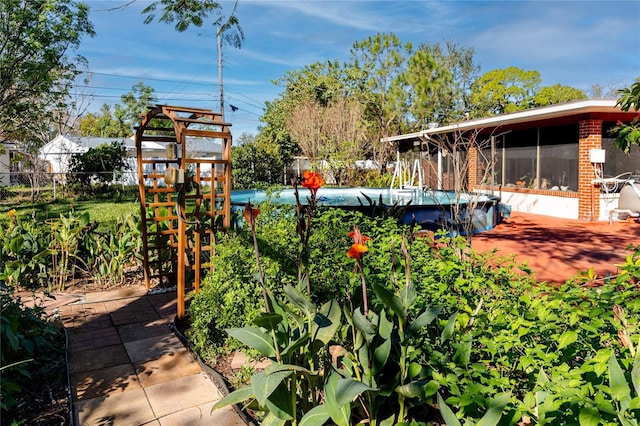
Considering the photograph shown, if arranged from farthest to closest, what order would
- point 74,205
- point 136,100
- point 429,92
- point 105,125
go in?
point 105,125 < point 136,100 < point 429,92 < point 74,205

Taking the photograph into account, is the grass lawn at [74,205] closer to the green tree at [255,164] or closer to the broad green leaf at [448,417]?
the green tree at [255,164]

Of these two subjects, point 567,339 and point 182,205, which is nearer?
point 567,339

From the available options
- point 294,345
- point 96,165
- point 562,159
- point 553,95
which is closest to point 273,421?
point 294,345

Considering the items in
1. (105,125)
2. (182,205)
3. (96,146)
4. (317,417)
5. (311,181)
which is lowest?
(317,417)

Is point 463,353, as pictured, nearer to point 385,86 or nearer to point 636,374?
point 636,374

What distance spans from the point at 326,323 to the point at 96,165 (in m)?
16.9

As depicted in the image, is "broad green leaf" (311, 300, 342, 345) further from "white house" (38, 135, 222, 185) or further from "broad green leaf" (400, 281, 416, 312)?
"white house" (38, 135, 222, 185)

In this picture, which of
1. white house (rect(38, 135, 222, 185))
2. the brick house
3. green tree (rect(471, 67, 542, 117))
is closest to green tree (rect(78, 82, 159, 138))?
white house (rect(38, 135, 222, 185))

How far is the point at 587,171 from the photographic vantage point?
31.2ft

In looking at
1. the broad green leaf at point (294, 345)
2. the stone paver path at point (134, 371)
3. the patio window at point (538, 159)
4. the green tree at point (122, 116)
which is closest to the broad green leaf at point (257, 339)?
the broad green leaf at point (294, 345)

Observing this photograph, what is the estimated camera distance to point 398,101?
2262 centimetres

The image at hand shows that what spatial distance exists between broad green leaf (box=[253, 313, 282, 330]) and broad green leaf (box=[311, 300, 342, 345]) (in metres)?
0.16

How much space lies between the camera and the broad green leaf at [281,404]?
1.73 m

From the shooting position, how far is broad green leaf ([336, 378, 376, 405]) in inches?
57.2
